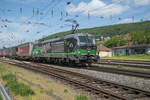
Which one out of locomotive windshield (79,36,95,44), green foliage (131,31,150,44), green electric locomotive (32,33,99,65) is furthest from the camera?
green foliage (131,31,150,44)

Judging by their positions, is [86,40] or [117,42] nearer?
[86,40]

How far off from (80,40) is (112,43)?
8301cm

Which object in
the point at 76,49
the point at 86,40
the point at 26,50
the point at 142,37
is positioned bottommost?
the point at 76,49

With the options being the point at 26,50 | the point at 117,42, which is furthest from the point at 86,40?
the point at 117,42

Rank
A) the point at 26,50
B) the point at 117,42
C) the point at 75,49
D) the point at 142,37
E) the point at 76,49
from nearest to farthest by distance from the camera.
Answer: the point at 76,49 < the point at 75,49 < the point at 26,50 < the point at 142,37 < the point at 117,42

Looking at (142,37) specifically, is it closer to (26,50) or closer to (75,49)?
(26,50)

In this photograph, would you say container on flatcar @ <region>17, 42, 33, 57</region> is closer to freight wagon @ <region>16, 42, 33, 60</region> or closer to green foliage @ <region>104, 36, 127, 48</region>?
freight wagon @ <region>16, 42, 33, 60</region>

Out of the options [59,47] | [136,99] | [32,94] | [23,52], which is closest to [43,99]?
[32,94]

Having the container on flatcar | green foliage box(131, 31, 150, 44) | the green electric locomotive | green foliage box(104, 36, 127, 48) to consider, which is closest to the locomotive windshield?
the green electric locomotive

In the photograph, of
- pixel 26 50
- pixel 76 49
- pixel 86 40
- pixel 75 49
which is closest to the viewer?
pixel 76 49

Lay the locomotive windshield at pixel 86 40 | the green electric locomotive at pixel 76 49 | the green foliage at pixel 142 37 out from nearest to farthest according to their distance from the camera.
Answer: the green electric locomotive at pixel 76 49 → the locomotive windshield at pixel 86 40 → the green foliage at pixel 142 37

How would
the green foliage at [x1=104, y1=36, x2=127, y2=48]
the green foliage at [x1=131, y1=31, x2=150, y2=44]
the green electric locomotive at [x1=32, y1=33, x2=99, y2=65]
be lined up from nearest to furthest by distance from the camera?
the green electric locomotive at [x1=32, y1=33, x2=99, y2=65] → the green foliage at [x1=131, y1=31, x2=150, y2=44] → the green foliage at [x1=104, y1=36, x2=127, y2=48]

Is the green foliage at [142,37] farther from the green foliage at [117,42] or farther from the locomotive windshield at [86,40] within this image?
the locomotive windshield at [86,40]

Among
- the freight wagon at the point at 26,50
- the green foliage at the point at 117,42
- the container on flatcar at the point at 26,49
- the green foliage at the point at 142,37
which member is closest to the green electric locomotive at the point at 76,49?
the container on flatcar at the point at 26,49
